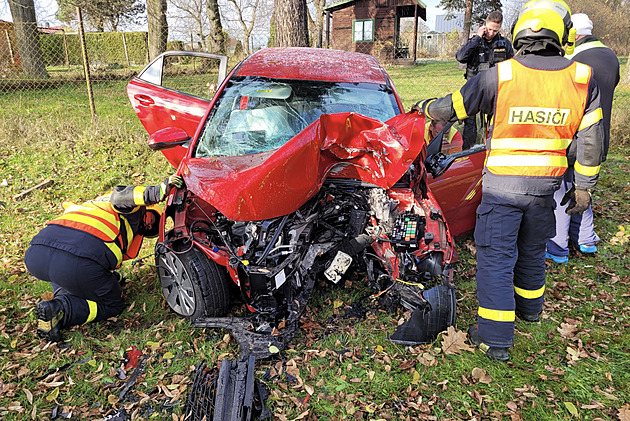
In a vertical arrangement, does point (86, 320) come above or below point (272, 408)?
above

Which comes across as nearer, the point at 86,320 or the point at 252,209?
the point at 252,209

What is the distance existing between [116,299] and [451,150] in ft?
10.5

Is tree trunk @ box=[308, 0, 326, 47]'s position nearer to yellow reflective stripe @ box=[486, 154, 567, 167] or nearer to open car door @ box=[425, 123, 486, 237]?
open car door @ box=[425, 123, 486, 237]

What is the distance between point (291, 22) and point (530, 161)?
6.98 metres

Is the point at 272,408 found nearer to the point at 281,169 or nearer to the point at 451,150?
the point at 281,169

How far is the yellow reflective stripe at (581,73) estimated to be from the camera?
2678 mm

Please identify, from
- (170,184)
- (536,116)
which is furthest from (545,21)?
(170,184)

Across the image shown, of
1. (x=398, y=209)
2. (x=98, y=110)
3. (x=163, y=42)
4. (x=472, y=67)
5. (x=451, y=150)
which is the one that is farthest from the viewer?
(x=163, y=42)

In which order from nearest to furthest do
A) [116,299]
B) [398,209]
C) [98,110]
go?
[398,209]
[116,299]
[98,110]

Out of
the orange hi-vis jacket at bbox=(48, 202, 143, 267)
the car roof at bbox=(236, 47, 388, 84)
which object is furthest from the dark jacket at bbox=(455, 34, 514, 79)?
the orange hi-vis jacket at bbox=(48, 202, 143, 267)

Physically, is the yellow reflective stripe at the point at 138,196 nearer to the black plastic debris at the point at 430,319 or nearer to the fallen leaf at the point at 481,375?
the black plastic debris at the point at 430,319

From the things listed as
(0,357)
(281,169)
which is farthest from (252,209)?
(0,357)

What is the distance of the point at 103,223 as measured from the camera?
3176 millimetres

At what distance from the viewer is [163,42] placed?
12320 mm
